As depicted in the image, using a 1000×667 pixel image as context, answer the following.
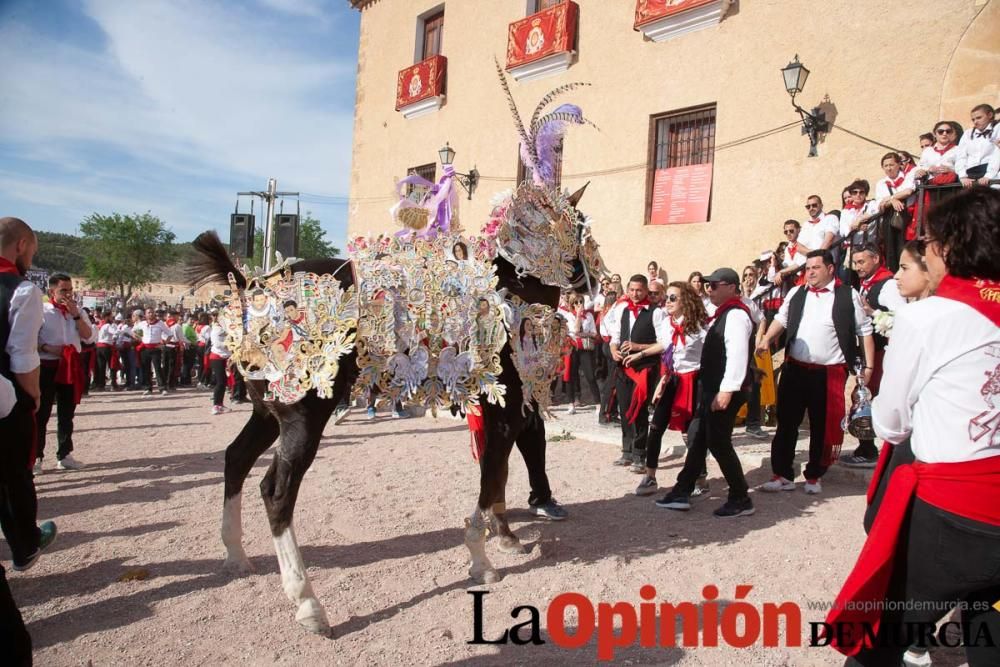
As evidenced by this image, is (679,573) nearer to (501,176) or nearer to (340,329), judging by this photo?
(340,329)

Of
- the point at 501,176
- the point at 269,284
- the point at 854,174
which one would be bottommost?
the point at 269,284

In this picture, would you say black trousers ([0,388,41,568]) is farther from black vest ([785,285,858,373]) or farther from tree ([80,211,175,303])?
tree ([80,211,175,303])

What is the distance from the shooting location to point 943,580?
181 centimetres

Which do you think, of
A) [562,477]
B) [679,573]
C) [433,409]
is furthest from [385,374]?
[562,477]

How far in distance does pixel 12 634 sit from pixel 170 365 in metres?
14.4

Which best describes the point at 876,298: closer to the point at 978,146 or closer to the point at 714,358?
the point at 714,358

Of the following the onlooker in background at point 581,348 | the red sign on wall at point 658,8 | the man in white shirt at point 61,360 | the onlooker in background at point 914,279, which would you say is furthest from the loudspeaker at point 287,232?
the onlooker in background at point 914,279

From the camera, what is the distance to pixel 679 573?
12.5 feet

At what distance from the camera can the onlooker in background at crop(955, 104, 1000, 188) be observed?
21.7ft

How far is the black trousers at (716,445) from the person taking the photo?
474 centimetres

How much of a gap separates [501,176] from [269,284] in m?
11.3

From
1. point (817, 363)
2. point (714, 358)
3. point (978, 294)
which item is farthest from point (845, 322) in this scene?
point (978, 294)

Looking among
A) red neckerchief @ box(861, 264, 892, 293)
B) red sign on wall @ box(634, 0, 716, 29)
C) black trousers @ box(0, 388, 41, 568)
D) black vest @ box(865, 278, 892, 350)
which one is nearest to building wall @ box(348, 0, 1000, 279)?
red sign on wall @ box(634, 0, 716, 29)

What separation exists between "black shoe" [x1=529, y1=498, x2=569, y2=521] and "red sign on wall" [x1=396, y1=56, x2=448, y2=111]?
1314 cm
